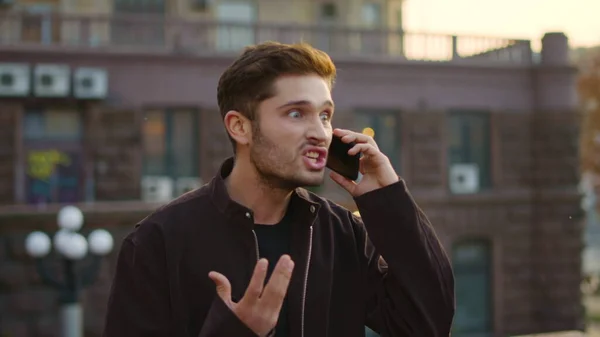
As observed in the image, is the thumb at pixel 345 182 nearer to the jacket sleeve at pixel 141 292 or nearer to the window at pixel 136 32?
the jacket sleeve at pixel 141 292

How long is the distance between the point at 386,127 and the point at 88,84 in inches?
286

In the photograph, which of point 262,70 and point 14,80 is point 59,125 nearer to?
point 14,80

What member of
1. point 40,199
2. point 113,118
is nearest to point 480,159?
point 113,118

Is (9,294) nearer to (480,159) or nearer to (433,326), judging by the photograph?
(480,159)

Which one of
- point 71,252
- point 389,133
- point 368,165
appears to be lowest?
point 71,252

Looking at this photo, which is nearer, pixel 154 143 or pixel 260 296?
pixel 260 296

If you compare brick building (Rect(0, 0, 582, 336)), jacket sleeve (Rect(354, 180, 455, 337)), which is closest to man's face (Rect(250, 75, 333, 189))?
jacket sleeve (Rect(354, 180, 455, 337))

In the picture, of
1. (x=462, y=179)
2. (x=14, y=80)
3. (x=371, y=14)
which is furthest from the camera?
(x=371, y=14)

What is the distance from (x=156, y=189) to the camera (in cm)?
1777

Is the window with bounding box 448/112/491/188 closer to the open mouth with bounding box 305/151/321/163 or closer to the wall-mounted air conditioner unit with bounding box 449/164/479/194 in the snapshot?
the wall-mounted air conditioner unit with bounding box 449/164/479/194

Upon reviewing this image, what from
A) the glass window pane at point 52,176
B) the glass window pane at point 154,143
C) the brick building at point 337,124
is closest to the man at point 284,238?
the brick building at point 337,124

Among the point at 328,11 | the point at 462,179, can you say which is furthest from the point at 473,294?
the point at 328,11

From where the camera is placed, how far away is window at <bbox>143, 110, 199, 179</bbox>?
18094 mm

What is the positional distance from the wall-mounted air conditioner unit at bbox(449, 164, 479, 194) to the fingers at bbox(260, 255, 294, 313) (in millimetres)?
18146
